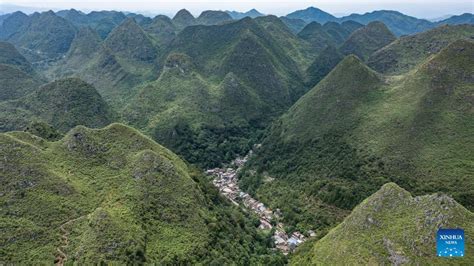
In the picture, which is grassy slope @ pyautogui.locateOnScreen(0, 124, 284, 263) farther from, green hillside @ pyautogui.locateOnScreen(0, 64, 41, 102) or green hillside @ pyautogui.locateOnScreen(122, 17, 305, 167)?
green hillside @ pyautogui.locateOnScreen(0, 64, 41, 102)

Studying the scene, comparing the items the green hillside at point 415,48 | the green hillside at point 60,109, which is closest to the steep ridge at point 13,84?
the green hillside at point 60,109

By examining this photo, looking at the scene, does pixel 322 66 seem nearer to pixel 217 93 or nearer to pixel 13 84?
pixel 217 93

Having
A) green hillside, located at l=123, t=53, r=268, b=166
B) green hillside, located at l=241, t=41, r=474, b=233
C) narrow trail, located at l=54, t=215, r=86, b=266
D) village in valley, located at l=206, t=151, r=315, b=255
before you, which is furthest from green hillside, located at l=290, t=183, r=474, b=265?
green hillside, located at l=123, t=53, r=268, b=166

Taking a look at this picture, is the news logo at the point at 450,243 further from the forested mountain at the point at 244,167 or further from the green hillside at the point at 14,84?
the green hillside at the point at 14,84

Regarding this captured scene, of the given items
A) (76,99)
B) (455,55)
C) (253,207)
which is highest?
(455,55)

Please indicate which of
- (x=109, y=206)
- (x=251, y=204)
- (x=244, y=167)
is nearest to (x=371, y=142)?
(x=251, y=204)

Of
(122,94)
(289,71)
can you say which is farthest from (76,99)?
(289,71)

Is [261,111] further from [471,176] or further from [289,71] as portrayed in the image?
[471,176]
